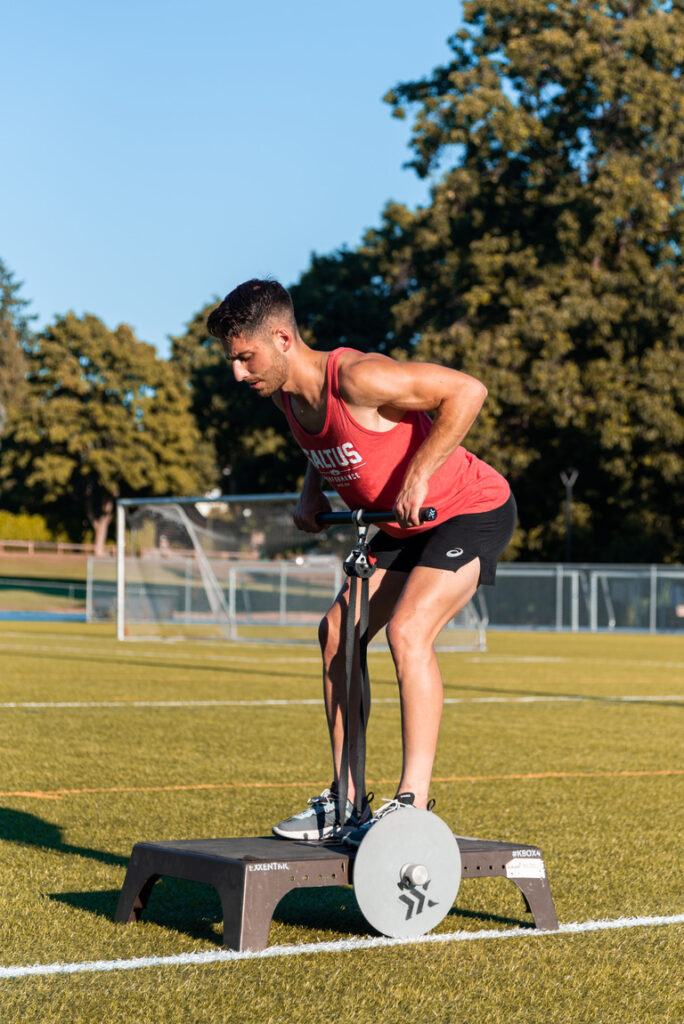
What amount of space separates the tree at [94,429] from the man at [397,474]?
62.4m

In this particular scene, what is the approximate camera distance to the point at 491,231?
38625 millimetres

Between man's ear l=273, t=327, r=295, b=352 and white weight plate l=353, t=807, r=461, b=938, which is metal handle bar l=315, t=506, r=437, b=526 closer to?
man's ear l=273, t=327, r=295, b=352

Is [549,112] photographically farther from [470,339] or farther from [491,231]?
[470,339]

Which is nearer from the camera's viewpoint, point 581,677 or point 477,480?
point 477,480

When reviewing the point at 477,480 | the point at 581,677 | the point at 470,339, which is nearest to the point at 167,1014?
the point at 477,480

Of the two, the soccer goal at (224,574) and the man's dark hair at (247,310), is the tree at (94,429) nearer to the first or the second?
the soccer goal at (224,574)

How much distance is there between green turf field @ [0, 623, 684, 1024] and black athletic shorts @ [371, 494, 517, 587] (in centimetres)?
120

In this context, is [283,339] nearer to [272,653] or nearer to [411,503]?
[411,503]

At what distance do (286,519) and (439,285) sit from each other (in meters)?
15.8

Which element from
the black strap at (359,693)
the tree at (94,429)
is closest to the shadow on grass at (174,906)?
the black strap at (359,693)

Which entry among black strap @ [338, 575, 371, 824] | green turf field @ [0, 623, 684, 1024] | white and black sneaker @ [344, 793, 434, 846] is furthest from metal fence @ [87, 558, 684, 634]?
white and black sneaker @ [344, 793, 434, 846]

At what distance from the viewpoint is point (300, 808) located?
6.68 meters

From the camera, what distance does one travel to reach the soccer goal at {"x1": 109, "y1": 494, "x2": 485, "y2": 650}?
84.0ft

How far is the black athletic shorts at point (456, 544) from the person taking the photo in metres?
4.56
